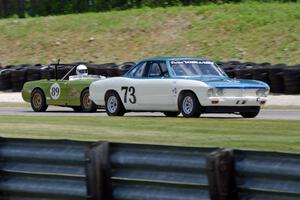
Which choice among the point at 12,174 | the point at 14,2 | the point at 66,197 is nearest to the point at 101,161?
the point at 66,197

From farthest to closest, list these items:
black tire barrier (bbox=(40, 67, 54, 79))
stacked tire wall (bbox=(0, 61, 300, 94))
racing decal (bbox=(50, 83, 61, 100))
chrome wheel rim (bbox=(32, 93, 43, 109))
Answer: black tire barrier (bbox=(40, 67, 54, 79)) < stacked tire wall (bbox=(0, 61, 300, 94)) < chrome wheel rim (bbox=(32, 93, 43, 109)) < racing decal (bbox=(50, 83, 61, 100))

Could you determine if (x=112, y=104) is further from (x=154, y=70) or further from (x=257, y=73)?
(x=257, y=73)

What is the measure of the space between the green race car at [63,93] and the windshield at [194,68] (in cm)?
367

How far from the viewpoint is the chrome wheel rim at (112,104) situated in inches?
760

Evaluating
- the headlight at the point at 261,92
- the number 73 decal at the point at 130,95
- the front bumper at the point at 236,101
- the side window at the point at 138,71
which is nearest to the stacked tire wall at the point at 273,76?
the side window at the point at 138,71

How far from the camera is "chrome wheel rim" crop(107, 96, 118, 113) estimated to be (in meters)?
19.3

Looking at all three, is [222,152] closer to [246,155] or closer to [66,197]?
[246,155]

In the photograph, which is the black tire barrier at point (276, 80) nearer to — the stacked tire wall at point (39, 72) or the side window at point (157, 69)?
the stacked tire wall at point (39, 72)

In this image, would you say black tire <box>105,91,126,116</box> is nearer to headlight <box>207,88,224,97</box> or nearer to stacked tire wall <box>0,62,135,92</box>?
headlight <box>207,88,224,97</box>

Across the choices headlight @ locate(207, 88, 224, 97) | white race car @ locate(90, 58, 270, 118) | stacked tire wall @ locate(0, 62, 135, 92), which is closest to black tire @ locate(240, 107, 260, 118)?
white race car @ locate(90, 58, 270, 118)

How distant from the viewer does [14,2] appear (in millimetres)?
59594

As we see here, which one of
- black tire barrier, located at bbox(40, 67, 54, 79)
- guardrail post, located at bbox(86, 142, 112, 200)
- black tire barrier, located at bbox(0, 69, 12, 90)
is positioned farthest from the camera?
black tire barrier, located at bbox(0, 69, 12, 90)

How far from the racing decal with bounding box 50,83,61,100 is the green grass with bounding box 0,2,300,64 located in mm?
13975

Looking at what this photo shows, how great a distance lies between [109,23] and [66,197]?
125 feet
